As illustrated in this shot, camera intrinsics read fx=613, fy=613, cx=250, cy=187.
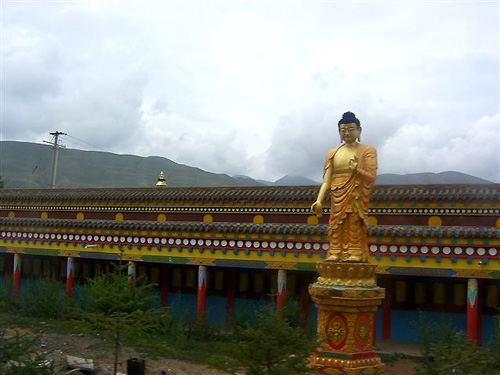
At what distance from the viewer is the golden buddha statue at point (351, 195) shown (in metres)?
10.6

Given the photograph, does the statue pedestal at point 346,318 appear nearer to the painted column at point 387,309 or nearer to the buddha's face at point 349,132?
the buddha's face at point 349,132

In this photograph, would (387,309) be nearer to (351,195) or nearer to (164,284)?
(164,284)

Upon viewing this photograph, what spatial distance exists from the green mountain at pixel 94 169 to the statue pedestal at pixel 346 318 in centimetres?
12895

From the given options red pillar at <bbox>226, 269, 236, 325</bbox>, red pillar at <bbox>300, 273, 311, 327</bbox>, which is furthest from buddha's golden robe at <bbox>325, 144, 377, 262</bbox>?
red pillar at <bbox>226, 269, 236, 325</bbox>

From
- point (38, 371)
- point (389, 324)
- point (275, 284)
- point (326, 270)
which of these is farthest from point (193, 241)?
point (38, 371)

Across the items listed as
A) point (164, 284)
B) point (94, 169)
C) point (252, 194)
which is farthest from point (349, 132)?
point (94, 169)

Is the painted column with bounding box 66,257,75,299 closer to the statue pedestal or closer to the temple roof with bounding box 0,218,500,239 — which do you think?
the temple roof with bounding box 0,218,500,239

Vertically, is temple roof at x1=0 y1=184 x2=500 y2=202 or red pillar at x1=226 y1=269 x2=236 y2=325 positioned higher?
temple roof at x1=0 y1=184 x2=500 y2=202

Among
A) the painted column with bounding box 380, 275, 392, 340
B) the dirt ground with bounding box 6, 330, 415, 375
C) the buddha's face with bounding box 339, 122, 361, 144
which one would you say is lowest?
the dirt ground with bounding box 6, 330, 415, 375

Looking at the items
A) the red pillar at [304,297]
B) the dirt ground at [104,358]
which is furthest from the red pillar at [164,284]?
the red pillar at [304,297]

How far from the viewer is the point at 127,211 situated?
23.2 meters

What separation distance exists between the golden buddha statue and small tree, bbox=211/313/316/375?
323cm

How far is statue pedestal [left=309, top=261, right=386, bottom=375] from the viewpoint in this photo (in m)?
9.95

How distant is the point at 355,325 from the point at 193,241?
9599mm
